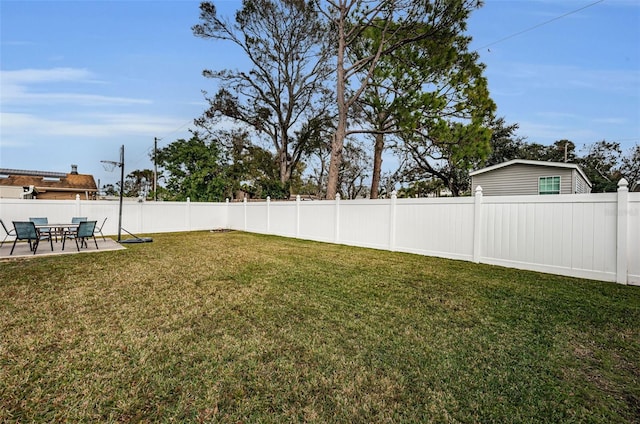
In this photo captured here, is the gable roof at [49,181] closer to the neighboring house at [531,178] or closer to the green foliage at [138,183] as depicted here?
the green foliage at [138,183]

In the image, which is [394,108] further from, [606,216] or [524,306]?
[524,306]

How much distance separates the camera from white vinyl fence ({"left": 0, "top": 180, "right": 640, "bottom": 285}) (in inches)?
175

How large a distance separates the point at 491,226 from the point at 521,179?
8.79m

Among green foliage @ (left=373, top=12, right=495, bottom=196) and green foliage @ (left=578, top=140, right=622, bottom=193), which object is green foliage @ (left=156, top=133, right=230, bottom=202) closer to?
green foliage @ (left=373, top=12, right=495, bottom=196)

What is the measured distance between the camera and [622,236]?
4301mm

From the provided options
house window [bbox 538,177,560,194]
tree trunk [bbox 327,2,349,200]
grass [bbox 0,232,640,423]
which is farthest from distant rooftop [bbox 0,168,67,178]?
house window [bbox 538,177,560,194]

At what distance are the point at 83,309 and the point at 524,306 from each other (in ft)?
17.0

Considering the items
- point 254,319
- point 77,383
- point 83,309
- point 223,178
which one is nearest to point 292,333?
point 254,319

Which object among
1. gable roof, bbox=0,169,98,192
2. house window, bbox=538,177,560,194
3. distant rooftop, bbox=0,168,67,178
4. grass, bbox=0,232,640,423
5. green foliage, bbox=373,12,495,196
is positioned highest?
green foliage, bbox=373,12,495,196

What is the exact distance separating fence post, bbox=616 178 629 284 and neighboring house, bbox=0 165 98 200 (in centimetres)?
2666

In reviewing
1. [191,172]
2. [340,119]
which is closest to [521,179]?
[340,119]

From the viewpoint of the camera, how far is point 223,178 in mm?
17953

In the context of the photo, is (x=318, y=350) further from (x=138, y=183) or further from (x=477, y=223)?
(x=138, y=183)

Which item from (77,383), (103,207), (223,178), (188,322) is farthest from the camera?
(223,178)
